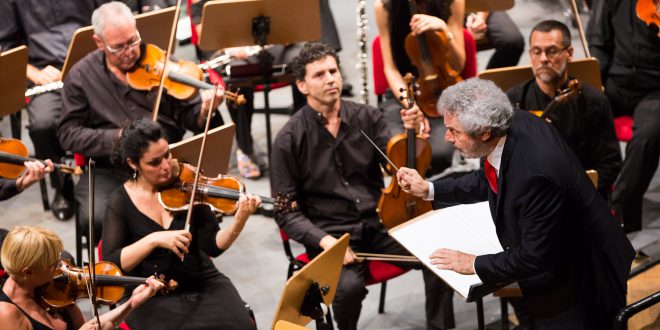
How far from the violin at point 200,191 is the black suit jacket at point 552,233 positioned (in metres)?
1.11

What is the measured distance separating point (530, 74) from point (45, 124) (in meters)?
2.53

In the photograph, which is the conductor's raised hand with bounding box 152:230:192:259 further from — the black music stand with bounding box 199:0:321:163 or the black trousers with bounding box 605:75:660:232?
the black trousers with bounding box 605:75:660:232

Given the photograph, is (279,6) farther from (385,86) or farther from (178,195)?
(178,195)

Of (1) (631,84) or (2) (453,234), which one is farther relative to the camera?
(1) (631,84)

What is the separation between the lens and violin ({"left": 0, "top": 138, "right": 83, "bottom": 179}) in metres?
4.01

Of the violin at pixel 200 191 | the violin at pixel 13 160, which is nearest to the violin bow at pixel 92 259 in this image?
the violin at pixel 200 191

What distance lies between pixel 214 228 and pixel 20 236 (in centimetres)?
91

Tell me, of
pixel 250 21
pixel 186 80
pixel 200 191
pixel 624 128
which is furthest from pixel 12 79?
pixel 624 128

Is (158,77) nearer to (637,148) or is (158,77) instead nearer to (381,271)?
(381,271)

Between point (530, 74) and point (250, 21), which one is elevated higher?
point (250, 21)

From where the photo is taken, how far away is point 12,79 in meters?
4.66

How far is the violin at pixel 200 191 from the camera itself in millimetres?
3768

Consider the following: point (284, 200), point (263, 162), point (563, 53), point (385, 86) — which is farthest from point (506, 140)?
point (263, 162)

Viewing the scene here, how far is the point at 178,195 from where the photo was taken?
3.78m
